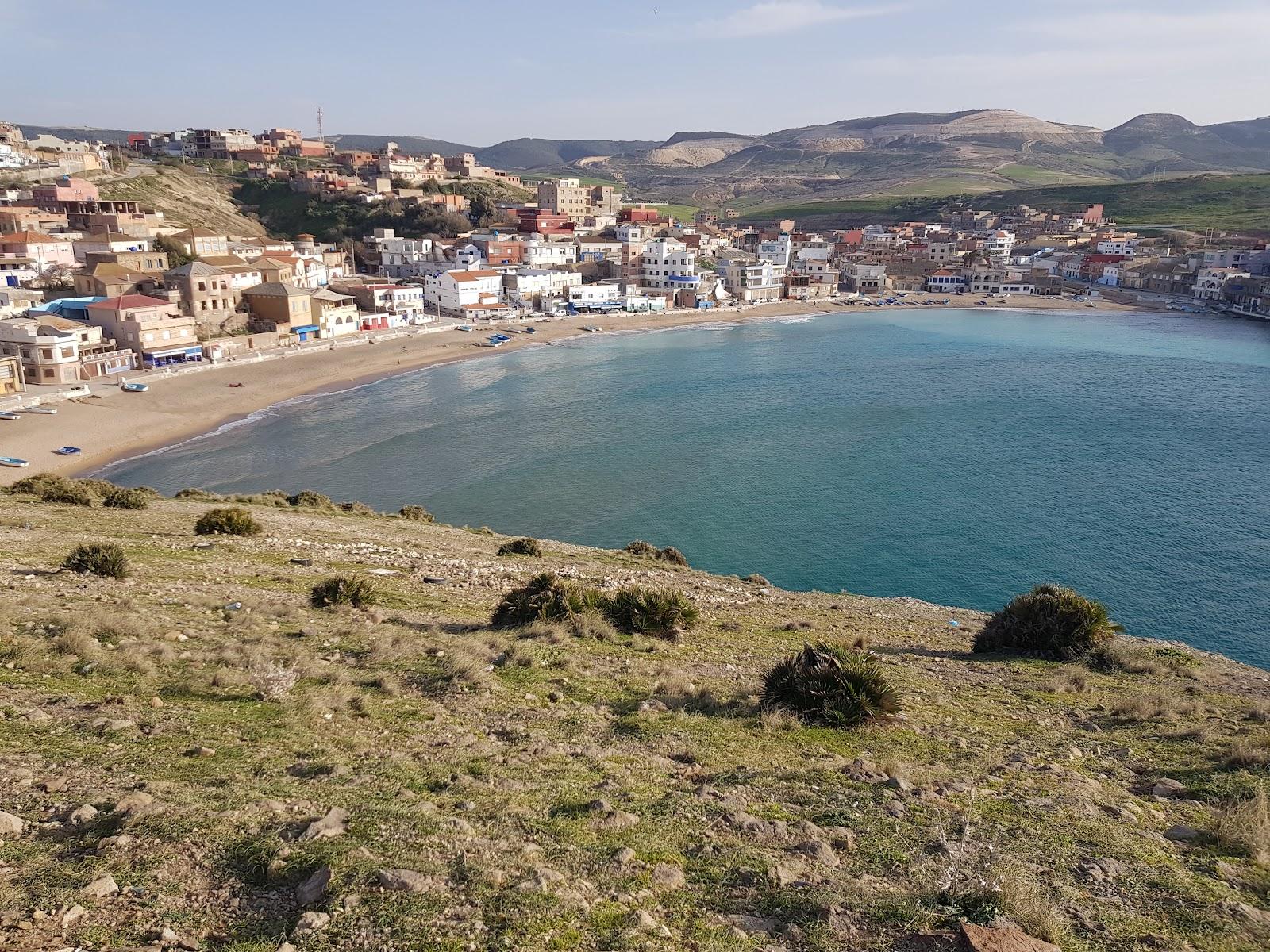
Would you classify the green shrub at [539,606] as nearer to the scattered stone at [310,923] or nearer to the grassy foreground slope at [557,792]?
the grassy foreground slope at [557,792]

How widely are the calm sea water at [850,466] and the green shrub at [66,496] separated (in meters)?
13.5

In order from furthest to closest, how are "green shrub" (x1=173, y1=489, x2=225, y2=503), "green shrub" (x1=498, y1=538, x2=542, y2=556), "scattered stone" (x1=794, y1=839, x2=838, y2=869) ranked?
1. "green shrub" (x1=173, y1=489, x2=225, y2=503)
2. "green shrub" (x1=498, y1=538, x2=542, y2=556)
3. "scattered stone" (x1=794, y1=839, x2=838, y2=869)

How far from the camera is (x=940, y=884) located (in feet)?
16.8

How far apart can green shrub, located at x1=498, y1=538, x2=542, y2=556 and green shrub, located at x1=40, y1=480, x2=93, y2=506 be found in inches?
383

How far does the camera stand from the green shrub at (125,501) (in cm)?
1892

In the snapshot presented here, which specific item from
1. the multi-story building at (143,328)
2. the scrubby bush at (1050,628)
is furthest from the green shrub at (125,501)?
the multi-story building at (143,328)

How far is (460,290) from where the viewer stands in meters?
78.3

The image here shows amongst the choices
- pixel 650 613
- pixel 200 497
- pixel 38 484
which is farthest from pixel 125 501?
pixel 650 613

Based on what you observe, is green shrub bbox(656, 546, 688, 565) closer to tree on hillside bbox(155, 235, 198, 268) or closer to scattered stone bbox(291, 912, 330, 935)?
scattered stone bbox(291, 912, 330, 935)

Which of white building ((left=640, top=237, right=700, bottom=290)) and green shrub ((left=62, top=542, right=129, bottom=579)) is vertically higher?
white building ((left=640, top=237, right=700, bottom=290))

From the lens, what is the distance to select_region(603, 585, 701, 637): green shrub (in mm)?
11961

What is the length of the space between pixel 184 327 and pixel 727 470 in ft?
127

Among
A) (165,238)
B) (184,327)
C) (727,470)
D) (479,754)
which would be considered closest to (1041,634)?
(479,754)

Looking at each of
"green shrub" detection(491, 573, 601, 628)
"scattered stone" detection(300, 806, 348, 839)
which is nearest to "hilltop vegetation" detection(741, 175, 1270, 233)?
"green shrub" detection(491, 573, 601, 628)
